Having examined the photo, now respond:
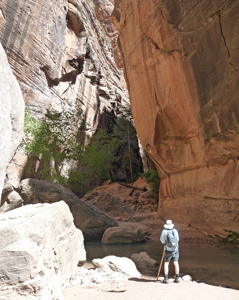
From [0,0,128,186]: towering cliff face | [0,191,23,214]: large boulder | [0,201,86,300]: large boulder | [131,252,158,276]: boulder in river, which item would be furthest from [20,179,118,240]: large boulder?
[0,201,86,300]: large boulder

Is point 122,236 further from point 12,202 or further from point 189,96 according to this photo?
point 189,96

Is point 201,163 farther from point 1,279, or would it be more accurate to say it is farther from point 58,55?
point 58,55

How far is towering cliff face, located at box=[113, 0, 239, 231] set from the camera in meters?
9.51

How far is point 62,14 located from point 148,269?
27038mm

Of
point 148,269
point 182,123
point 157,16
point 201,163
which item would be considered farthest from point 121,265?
point 157,16

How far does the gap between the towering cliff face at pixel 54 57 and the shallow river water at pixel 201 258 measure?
11.0 meters

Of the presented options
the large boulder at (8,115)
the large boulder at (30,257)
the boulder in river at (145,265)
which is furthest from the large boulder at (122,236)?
the large boulder at (8,115)

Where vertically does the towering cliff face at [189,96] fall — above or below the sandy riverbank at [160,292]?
above

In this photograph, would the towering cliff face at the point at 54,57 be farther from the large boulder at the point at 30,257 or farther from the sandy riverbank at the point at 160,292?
the sandy riverbank at the point at 160,292

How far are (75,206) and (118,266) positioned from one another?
7.08 m

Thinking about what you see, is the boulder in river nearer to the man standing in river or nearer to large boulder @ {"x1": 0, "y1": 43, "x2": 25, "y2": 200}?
the man standing in river

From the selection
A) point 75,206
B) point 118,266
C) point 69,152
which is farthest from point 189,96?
point 69,152

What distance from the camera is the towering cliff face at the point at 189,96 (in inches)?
374

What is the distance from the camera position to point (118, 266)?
6.43m
